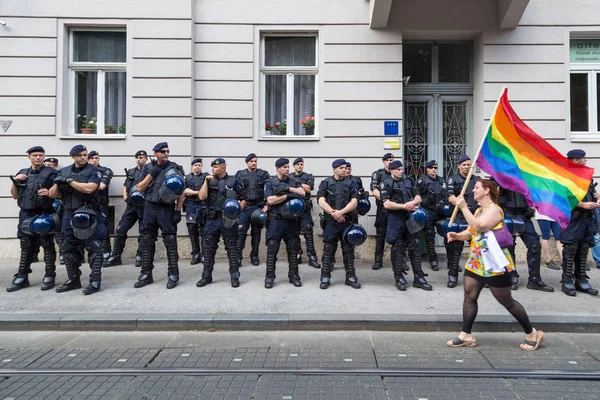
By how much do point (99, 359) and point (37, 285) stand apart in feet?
11.8

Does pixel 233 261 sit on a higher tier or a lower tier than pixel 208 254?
lower

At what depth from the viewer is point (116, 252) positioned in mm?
8883

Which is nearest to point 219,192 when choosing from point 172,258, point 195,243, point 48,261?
point 172,258

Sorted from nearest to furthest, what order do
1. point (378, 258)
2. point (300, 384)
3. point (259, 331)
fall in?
point (300, 384)
point (259, 331)
point (378, 258)

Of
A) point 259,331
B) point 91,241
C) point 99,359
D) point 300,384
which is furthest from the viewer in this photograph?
point 91,241

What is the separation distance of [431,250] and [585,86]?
219 inches

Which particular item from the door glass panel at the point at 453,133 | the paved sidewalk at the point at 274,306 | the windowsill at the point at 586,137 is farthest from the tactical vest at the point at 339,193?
the windowsill at the point at 586,137

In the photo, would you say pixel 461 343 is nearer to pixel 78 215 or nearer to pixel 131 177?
pixel 78 215

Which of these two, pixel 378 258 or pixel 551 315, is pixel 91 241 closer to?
pixel 378 258

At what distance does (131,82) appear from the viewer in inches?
380

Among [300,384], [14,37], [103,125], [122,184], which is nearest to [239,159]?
[122,184]

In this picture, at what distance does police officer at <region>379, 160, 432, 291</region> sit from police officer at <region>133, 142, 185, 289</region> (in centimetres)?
334

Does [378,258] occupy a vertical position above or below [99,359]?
above

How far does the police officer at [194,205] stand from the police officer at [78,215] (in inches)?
70.1
